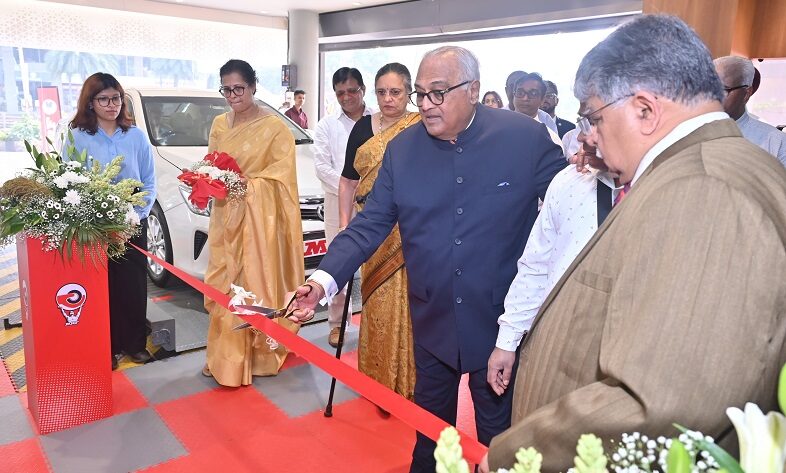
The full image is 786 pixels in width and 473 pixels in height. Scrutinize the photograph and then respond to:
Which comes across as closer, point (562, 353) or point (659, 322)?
point (659, 322)

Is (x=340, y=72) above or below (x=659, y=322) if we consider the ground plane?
above

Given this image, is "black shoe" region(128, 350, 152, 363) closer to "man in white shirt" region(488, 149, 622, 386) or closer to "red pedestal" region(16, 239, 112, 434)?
"red pedestal" region(16, 239, 112, 434)

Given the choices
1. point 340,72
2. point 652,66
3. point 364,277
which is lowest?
point 364,277

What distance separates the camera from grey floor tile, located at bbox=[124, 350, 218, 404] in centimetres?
350

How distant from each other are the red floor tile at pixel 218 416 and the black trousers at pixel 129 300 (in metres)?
0.68

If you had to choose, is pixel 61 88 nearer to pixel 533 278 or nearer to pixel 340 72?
pixel 340 72

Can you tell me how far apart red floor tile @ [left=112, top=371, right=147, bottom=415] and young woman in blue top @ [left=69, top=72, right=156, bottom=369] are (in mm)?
197

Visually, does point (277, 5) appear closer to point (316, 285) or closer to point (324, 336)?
point (324, 336)

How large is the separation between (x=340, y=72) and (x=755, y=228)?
3.72 metres

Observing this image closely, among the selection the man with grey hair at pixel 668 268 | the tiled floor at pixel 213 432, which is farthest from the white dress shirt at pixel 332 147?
the man with grey hair at pixel 668 268

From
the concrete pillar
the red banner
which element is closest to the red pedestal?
the red banner

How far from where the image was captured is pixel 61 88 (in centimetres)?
1132

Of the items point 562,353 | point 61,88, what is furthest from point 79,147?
point 61,88

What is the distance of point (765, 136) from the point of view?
122 inches
